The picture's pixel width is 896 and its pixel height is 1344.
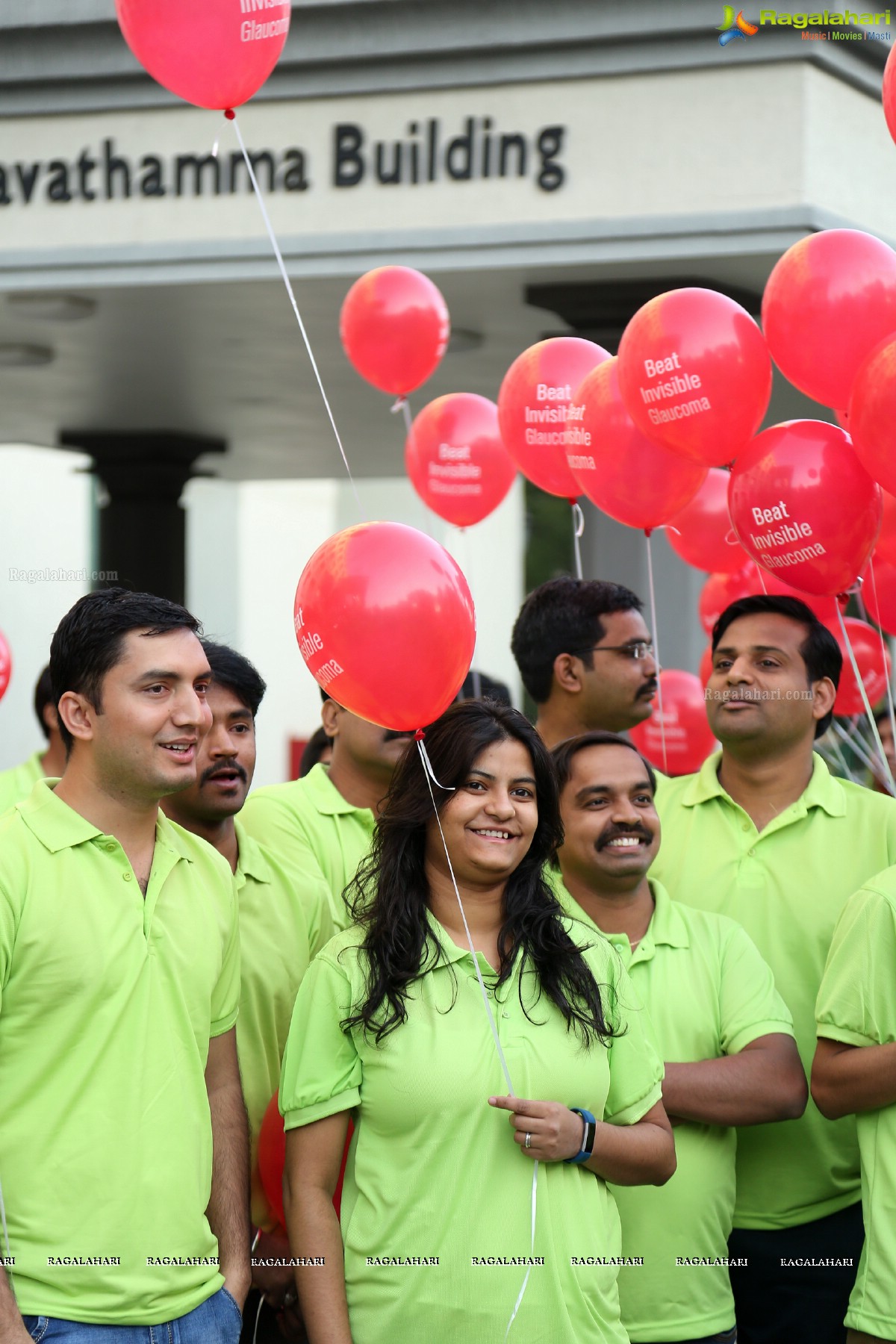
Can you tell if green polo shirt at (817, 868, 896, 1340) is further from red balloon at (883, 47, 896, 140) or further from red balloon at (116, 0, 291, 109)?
red balloon at (116, 0, 291, 109)

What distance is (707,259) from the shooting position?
20.4 ft

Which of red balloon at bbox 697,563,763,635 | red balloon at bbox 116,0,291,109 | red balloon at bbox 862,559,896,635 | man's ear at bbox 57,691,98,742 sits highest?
red balloon at bbox 116,0,291,109

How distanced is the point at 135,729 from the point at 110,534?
9106mm

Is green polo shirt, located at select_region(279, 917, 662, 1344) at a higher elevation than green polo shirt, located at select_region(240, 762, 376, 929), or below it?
below

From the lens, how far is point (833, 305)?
3.49m

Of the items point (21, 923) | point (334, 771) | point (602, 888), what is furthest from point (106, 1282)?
point (334, 771)

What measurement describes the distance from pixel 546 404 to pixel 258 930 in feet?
6.09

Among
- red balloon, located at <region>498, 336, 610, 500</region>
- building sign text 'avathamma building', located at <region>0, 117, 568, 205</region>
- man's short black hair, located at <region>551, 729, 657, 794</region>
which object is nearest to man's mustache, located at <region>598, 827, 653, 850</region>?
man's short black hair, located at <region>551, 729, 657, 794</region>

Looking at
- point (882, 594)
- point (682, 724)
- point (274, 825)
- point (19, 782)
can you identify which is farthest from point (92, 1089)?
point (682, 724)

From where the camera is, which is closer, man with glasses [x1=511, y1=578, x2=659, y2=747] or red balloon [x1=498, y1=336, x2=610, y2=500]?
man with glasses [x1=511, y1=578, x2=659, y2=747]

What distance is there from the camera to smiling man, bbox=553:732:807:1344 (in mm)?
3037

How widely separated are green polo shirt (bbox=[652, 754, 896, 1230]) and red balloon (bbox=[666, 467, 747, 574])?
118 cm

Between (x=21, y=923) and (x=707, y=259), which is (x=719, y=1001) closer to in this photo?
(x=21, y=923)

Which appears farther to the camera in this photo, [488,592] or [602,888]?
[488,592]
